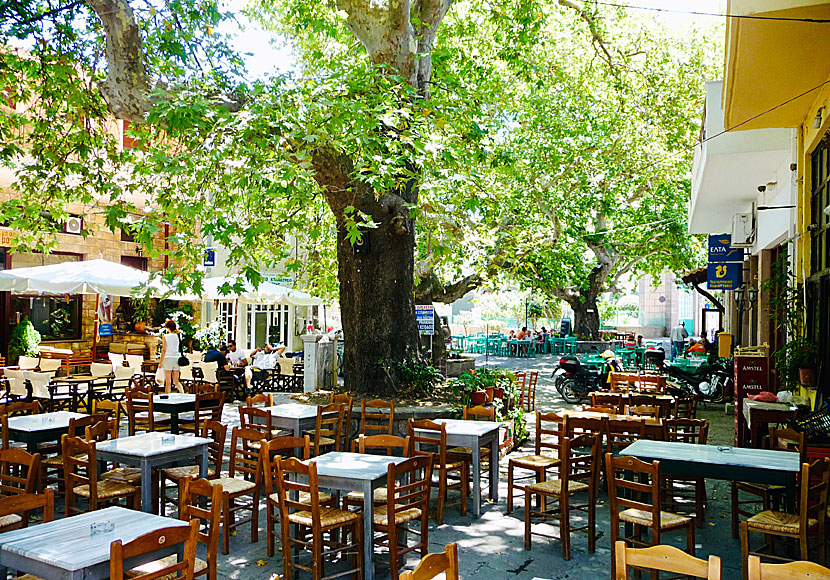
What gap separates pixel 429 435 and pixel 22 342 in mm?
13703

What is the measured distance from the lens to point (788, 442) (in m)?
7.59

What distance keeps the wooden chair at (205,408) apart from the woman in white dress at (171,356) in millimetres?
4533

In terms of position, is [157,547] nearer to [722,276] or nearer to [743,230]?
[722,276]

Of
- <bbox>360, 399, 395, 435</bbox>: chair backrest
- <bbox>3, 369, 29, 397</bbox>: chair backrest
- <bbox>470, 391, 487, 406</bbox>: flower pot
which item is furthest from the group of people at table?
<bbox>3, 369, 29, 397</bbox>: chair backrest

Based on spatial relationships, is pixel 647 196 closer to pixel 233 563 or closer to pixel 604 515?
pixel 604 515

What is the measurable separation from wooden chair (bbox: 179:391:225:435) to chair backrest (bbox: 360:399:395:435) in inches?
68.0

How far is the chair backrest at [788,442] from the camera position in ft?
20.8

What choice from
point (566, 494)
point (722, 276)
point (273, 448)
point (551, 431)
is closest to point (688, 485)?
point (551, 431)

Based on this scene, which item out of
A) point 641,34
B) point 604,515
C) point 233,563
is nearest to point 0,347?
point 233,563

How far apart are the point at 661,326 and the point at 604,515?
39979 mm

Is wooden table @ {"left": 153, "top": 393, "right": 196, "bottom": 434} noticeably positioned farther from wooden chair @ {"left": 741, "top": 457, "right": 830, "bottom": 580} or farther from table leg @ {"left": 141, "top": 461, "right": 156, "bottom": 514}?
wooden chair @ {"left": 741, "top": 457, "right": 830, "bottom": 580}

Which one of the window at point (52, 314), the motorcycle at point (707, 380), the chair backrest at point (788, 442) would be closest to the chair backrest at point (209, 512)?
the chair backrest at point (788, 442)

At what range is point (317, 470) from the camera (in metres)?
5.83

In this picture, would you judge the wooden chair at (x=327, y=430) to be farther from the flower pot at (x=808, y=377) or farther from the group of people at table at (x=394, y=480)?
the flower pot at (x=808, y=377)
